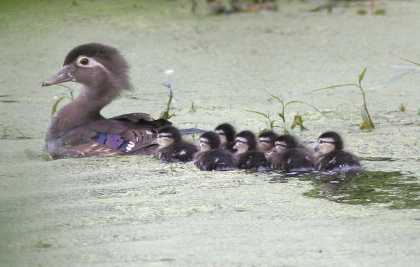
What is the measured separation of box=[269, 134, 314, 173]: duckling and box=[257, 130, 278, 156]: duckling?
3.9 inches

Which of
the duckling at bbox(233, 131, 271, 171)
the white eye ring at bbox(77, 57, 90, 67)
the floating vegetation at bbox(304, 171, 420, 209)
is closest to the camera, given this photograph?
the floating vegetation at bbox(304, 171, 420, 209)

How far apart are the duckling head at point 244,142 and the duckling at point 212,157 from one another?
69mm

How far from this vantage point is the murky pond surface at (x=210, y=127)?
5.03 m

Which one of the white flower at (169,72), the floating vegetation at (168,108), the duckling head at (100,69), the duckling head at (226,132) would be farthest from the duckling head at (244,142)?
the white flower at (169,72)

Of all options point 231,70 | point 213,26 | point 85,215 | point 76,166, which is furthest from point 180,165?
point 213,26

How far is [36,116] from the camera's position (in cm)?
793

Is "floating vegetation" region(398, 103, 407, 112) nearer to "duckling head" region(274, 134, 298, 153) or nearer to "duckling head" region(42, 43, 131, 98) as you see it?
"duckling head" region(274, 134, 298, 153)

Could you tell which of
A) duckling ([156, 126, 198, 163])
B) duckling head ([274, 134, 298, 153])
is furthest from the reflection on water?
duckling ([156, 126, 198, 163])

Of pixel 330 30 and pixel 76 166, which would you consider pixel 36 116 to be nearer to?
pixel 76 166

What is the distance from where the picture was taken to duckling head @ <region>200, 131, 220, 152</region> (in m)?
6.57

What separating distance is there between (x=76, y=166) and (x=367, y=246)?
216cm

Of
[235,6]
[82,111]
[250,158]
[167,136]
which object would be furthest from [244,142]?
[235,6]

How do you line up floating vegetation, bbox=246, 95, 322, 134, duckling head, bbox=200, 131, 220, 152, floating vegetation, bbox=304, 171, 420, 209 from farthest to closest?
1. floating vegetation, bbox=246, 95, 322, 134
2. duckling head, bbox=200, 131, 220, 152
3. floating vegetation, bbox=304, 171, 420, 209

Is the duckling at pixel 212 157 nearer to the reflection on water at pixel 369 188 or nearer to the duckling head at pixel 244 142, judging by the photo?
the duckling head at pixel 244 142
